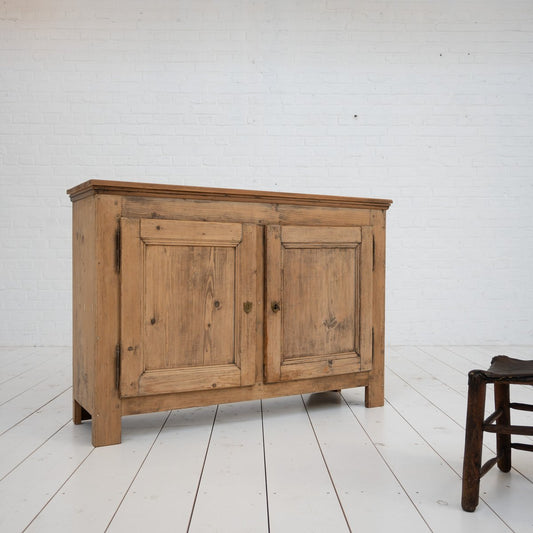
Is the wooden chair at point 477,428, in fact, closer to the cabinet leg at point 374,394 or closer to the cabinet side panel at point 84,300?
the cabinet leg at point 374,394

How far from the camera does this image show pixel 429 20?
4238mm

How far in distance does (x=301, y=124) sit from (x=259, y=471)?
303cm

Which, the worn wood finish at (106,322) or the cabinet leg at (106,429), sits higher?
the worn wood finish at (106,322)

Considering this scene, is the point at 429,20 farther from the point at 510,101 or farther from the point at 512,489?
the point at 512,489

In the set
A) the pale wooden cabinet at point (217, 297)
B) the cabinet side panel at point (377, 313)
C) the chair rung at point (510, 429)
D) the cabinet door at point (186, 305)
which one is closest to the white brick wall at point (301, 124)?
the cabinet side panel at point (377, 313)

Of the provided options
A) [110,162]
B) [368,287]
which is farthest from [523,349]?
[110,162]

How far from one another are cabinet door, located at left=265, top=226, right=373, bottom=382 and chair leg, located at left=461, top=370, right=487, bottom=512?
3.06ft

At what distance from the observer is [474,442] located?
57.1 inches

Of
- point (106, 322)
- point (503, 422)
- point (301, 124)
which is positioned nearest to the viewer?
point (503, 422)

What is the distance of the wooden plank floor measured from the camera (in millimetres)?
1400

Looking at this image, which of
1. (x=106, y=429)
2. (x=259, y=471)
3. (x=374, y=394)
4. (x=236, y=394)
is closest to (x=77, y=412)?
(x=106, y=429)

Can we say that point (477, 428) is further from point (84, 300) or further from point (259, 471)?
point (84, 300)

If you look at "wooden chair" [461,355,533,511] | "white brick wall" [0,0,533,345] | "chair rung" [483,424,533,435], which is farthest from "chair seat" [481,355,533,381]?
"white brick wall" [0,0,533,345]

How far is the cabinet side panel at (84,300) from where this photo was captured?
1.98 metres
